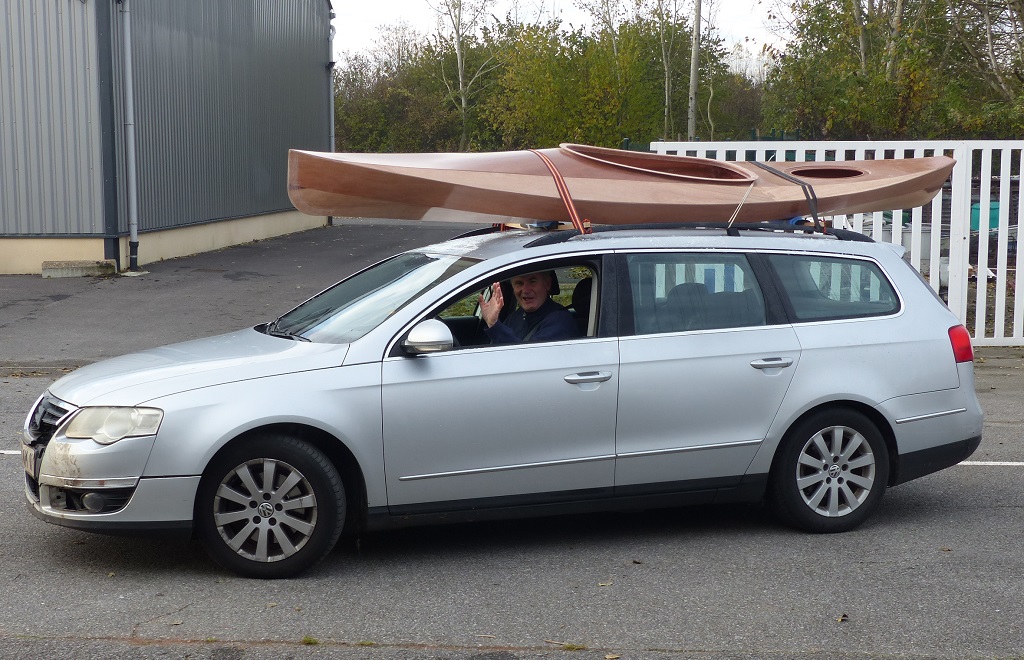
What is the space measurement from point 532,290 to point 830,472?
1.76 meters

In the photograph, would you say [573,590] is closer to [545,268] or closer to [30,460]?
[545,268]

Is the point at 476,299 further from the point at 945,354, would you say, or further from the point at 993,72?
the point at 993,72

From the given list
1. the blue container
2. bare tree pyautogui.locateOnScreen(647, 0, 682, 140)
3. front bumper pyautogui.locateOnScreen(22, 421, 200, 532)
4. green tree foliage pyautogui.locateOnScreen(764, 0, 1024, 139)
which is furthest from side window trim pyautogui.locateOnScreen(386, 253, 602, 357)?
bare tree pyautogui.locateOnScreen(647, 0, 682, 140)

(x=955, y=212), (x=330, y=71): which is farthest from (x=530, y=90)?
(x=955, y=212)

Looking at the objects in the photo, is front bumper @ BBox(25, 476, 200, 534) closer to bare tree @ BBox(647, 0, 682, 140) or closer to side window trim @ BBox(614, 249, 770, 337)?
side window trim @ BBox(614, 249, 770, 337)

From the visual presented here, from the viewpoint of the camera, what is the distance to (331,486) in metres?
4.97

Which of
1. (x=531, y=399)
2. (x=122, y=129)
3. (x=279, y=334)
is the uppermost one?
(x=122, y=129)

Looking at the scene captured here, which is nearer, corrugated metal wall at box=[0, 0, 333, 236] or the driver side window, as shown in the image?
the driver side window

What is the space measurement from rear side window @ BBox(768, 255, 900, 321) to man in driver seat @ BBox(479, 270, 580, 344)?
115 centimetres

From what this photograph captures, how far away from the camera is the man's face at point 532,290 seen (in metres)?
5.76

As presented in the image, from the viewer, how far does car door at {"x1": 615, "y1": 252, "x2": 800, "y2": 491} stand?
5.42 m

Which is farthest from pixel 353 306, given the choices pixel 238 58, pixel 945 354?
pixel 238 58

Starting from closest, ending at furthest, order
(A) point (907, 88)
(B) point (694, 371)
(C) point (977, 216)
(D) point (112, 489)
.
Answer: (D) point (112, 489) → (B) point (694, 371) → (C) point (977, 216) → (A) point (907, 88)

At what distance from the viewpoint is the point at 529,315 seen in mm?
5871
